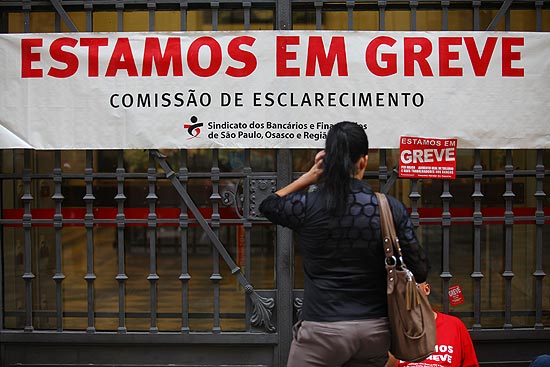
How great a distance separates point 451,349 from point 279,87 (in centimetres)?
209

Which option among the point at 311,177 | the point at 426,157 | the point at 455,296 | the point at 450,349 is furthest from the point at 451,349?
the point at 311,177

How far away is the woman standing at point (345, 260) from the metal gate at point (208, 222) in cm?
192

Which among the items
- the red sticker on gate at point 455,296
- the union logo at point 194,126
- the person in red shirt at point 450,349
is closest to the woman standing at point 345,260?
the person in red shirt at point 450,349

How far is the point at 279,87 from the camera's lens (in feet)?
16.6

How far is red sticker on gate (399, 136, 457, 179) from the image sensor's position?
507cm

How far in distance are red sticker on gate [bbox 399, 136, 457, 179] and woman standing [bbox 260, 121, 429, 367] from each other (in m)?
1.88

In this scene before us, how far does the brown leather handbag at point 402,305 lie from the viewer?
10.3 ft

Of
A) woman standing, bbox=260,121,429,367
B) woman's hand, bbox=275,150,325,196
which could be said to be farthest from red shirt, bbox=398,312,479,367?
woman's hand, bbox=275,150,325,196

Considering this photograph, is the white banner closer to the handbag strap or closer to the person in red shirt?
the person in red shirt

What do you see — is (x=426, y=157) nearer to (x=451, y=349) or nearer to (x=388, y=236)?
(x=451, y=349)

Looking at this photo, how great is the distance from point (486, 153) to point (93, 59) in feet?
9.50

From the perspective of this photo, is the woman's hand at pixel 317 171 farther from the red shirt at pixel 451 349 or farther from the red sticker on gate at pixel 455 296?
the red sticker on gate at pixel 455 296

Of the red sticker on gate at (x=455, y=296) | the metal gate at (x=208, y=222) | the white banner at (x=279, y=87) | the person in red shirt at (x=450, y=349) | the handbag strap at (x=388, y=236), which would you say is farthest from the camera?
the red sticker on gate at (x=455, y=296)

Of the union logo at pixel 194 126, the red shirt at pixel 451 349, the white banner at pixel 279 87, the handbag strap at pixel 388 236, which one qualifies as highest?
the white banner at pixel 279 87
